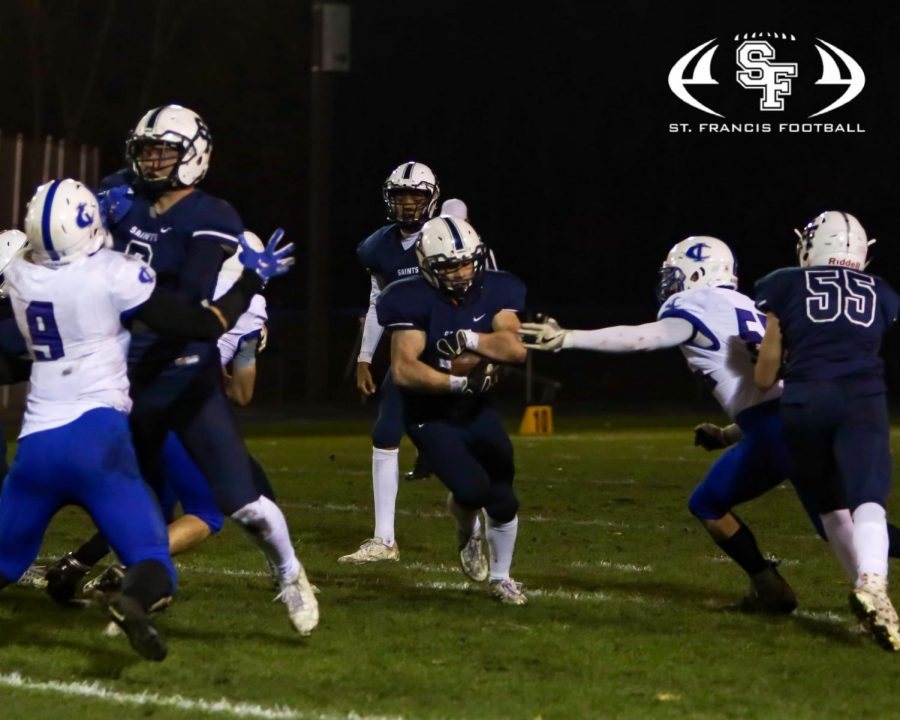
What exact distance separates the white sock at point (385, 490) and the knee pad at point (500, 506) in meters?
1.38

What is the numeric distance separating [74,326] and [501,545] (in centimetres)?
241

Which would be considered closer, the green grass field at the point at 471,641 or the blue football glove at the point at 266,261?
the green grass field at the point at 471,641

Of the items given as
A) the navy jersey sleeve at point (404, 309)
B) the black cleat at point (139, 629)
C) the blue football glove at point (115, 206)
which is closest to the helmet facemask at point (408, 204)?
the navy jersey sleeve at point (404, 309)

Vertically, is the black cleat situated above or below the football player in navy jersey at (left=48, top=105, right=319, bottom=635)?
below

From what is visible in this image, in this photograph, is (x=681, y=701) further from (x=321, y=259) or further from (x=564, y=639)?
(x=321, y=259)

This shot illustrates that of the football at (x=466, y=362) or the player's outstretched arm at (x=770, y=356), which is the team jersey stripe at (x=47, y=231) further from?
the player's outstretched arm at (x=770, y=356)

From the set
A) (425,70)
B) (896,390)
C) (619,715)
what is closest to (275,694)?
(619,715)

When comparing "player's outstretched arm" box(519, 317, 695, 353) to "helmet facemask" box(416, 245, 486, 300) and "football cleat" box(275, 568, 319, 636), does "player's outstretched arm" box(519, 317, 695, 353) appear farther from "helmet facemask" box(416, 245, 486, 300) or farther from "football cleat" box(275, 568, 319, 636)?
"football cleat" box(275, 568, 319, 636)

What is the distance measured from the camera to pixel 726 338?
6762 mm

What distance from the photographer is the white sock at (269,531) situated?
5945mm

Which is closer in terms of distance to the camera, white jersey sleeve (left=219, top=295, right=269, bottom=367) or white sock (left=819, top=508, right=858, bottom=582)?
white sock (left=819, top=508, right=858, bottom=582)

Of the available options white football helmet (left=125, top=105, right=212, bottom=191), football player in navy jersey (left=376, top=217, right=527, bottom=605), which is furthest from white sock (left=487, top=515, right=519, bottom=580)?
white football helmet (left=125, top=105, right=212, bottom=191)

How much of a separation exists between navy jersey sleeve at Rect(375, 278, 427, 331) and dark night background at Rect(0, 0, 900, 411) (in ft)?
72.7

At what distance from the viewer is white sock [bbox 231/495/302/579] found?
595 cm
